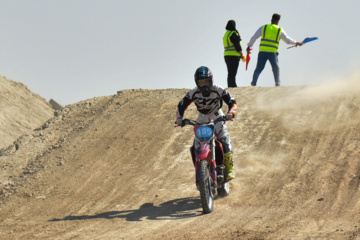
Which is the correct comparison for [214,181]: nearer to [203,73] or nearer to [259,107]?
[203,73]

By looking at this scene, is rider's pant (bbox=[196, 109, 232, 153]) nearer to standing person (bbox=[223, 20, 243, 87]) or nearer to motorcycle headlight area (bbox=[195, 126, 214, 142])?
motorcycle headlight area (bbox=[195, 126, 214, 142])

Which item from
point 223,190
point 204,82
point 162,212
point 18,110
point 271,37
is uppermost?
point 271,37

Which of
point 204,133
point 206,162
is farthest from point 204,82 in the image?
point 206,162

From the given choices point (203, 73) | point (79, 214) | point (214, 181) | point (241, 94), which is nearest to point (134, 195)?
point (79, 214)

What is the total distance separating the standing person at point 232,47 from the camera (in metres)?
16.0

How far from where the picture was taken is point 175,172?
35.4 feet

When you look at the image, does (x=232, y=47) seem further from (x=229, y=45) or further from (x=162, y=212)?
(x=162, y=212)

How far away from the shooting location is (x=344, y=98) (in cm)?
1338

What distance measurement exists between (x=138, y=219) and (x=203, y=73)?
2.46 m

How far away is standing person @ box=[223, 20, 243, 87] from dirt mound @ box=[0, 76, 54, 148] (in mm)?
11783

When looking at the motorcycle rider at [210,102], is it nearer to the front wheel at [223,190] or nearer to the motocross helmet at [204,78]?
the motocross helmet at [204,78]

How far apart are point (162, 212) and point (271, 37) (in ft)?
28.6

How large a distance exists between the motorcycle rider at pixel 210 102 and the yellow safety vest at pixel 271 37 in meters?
7.49

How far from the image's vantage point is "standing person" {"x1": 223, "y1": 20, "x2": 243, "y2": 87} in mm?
15984
